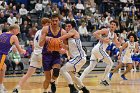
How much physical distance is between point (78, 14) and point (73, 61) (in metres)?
13.8

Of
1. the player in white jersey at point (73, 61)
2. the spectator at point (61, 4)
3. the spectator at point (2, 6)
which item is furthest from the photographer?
the spectator at point (61, 4)

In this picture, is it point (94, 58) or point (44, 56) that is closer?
point (44, 56)

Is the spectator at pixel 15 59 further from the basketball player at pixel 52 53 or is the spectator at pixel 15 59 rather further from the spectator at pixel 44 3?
the basketball player at pixel 52 53

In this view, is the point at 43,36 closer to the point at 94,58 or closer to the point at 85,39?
the point at 94,58

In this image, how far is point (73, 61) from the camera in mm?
9398

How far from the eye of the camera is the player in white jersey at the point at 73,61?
30.5 feet

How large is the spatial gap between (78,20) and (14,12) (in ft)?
13.3

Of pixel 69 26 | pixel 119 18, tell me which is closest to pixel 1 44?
pixel 69 26

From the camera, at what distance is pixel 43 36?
8.84 m

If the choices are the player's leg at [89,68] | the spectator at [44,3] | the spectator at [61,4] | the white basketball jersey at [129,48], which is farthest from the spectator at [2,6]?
the player's leg at [89,68]

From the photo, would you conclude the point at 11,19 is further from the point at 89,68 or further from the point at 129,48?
the point at 89,68

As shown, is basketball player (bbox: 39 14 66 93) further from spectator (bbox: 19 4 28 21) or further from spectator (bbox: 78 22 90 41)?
spectator (bbox: 78 22 90 41)

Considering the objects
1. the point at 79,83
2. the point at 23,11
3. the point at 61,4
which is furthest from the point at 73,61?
the point at 61,4

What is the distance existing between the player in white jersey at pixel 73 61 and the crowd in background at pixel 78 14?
27.4 feet
